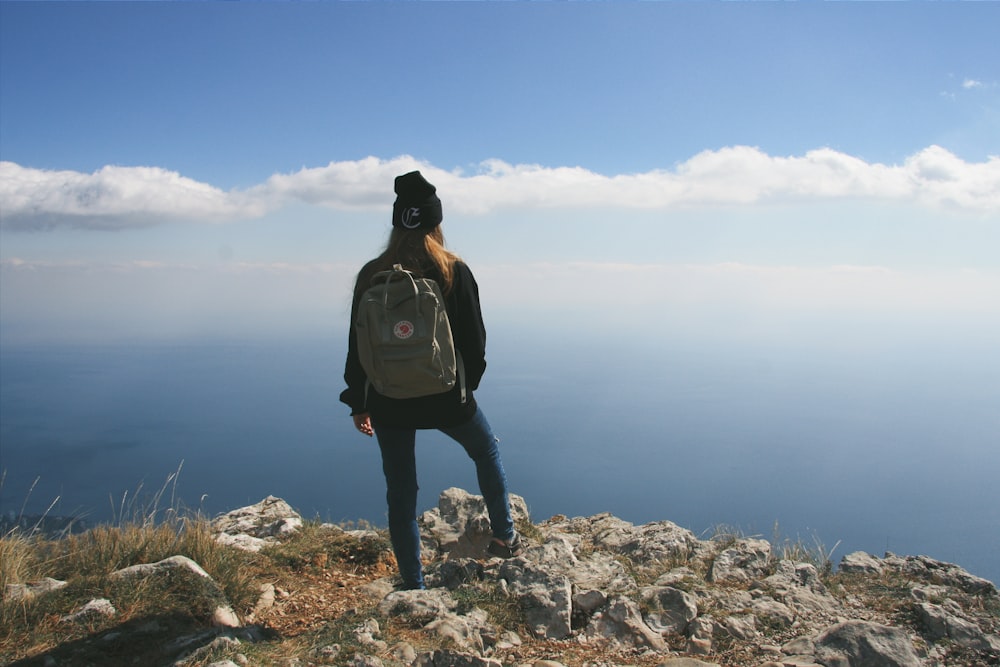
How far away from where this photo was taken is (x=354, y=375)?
3158 millimetres

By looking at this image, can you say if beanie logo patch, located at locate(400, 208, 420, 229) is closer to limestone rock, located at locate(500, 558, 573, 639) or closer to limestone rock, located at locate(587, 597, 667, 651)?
limestone rock, located at locate(500, 558, 573, 639)

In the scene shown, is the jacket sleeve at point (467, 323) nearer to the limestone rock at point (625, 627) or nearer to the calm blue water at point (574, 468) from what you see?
the limestone rock at point (625, 627)

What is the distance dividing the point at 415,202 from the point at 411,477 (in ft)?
5.19

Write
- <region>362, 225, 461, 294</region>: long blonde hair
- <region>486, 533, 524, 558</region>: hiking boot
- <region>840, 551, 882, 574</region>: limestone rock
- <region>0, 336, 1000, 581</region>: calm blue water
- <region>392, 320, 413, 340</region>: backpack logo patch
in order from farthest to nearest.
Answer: <region>0, 336, 1000, 581</region>: calm blue water → <region>840, 551, 882, 574</region>: limestone rock → <region>486, 533, 524, 558</region>: hiking boot → <region>362, 225, 461, 294</region>: long blonde hair → <region>392, 320, 413, 340</region>: backpack logo patch

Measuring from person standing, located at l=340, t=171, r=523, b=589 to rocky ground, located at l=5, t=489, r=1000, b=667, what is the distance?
76cm

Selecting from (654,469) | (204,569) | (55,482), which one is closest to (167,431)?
(55,482)

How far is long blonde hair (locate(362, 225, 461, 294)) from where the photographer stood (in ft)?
10.1

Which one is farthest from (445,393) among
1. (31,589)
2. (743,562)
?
(743,562)

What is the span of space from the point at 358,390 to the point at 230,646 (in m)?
1.43

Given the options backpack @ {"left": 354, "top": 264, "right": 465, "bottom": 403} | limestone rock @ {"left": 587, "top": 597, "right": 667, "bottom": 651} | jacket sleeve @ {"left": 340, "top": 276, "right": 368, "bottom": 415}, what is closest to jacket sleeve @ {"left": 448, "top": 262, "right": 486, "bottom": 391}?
backpack @ {"left": 354, "top": 264, "right": 465, "bottom": 403}

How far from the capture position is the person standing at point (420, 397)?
10.2 ft

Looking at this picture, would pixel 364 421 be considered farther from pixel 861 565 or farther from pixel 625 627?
pixel 861 565

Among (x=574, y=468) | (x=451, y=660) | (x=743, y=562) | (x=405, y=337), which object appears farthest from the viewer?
(x=574, y=468)

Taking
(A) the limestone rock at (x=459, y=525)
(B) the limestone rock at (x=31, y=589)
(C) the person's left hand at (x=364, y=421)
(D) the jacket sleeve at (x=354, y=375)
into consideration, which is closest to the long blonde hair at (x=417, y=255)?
(D) the jacket sleeve at (x=354, y=375)
